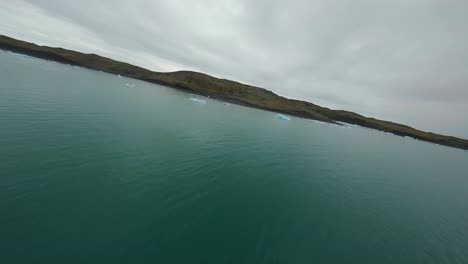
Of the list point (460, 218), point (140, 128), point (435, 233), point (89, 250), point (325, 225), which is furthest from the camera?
point (140, 128)

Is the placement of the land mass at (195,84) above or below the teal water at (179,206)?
above

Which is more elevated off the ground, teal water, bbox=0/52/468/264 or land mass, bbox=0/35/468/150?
land mass, bbox=0/35/468/150

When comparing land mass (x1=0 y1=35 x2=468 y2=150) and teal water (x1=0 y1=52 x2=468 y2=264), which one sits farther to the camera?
land mass (x1=0 y1=35 x2=468 y2=150)

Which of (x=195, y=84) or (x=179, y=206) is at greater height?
(x=195, y=84)

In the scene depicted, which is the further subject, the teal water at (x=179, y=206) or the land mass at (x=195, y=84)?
the land mass at (x=195, y=84)

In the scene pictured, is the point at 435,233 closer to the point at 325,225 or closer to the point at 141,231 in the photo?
the point at 325,225

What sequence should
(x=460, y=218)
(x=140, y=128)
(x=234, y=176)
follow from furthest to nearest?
Result: (x=140, y=128) < (x=460, y=218) < (x=234, y=176)

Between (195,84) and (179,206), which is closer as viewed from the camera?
(179,206)

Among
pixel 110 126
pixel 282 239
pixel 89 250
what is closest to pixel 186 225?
pixel 89 250

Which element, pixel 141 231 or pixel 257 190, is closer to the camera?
pixel 141 231
